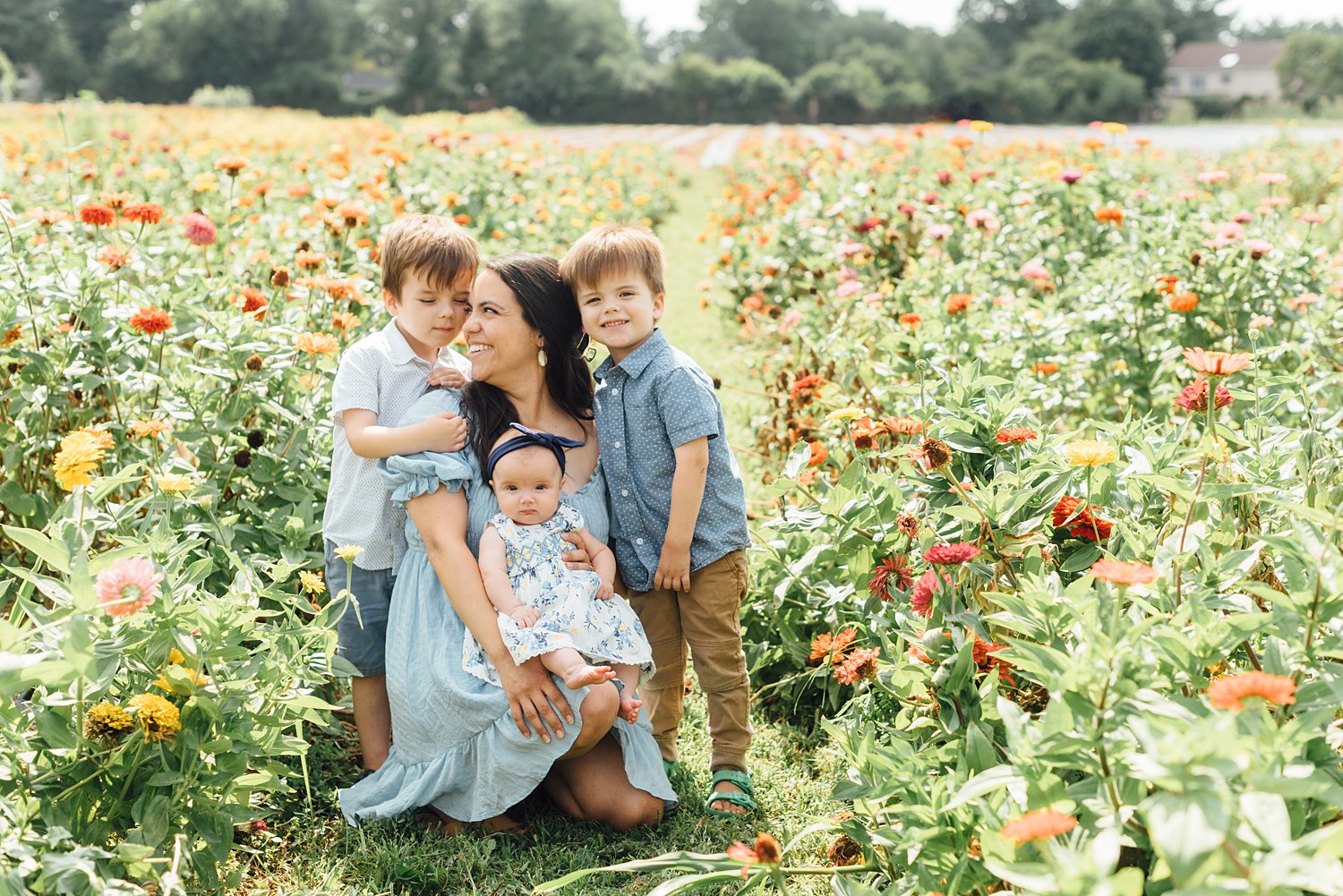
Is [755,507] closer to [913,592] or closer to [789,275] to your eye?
[913,592]

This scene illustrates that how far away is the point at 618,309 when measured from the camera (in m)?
2.38

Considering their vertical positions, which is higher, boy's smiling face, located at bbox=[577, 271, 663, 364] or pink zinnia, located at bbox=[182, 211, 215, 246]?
pink zinnia, located at bbox=[182, 211, 215, 246]

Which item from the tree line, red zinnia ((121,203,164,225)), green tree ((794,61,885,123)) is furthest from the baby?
green tree ((794,61,885,123))

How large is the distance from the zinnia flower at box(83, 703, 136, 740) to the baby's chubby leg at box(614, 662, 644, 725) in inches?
39.0

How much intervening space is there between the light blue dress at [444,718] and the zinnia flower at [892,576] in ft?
2.10

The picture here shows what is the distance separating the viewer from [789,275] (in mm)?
6555

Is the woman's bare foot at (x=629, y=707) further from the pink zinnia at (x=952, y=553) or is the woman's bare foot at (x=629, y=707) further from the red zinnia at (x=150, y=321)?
the red zinnia at (x=150, y=321)

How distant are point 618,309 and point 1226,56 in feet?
271

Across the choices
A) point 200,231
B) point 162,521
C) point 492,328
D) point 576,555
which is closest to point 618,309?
point 492,328

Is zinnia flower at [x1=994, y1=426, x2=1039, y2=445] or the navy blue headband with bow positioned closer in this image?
zinnia flower at [x1=994, y1=426, x2=1039, y2=445]

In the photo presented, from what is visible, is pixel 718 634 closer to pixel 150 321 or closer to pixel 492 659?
pixel 492 659

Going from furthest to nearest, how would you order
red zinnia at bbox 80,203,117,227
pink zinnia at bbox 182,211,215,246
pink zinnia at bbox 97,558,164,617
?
pink zinnia at bbox 182,211,215,246 < red zinnia at bbox 80,203,117,227 < pink zinnia at bbox 97,558,164,617

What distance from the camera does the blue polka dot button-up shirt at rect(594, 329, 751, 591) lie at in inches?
95.4

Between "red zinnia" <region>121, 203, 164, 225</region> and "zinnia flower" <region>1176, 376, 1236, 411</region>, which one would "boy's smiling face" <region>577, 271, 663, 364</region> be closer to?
"zinnia flower" <region>1176, 376, 1236, 411</region>
